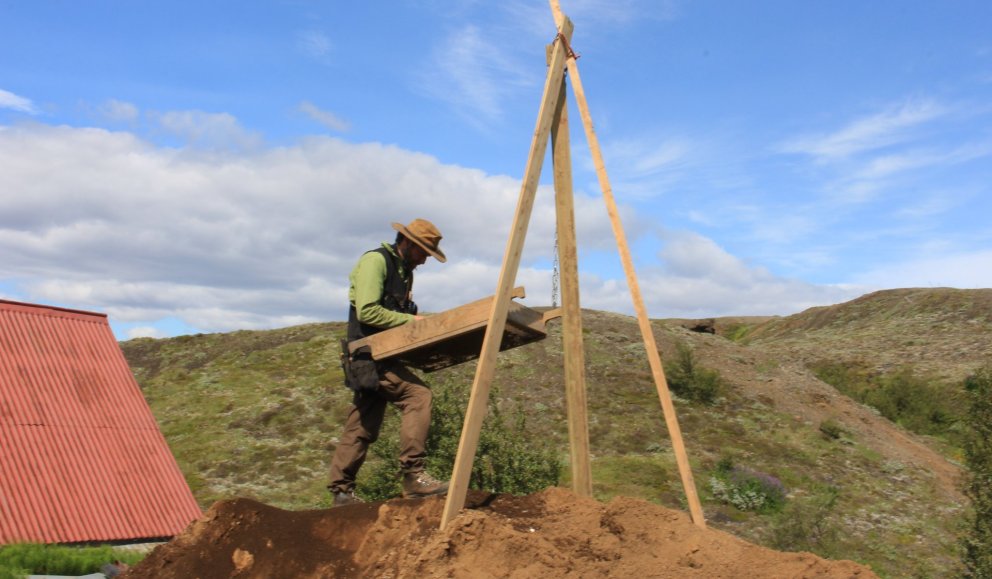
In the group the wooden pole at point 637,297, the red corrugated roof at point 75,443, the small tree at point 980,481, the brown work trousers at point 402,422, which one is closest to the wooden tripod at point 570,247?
the wooden pole at point 637,297

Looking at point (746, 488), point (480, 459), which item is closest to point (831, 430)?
point (746, 488)

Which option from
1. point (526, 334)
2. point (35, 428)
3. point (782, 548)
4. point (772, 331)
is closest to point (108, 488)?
point (35, 428)

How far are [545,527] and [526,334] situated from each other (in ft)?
5.43

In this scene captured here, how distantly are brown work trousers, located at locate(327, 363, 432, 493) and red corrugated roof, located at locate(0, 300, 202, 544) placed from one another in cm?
799

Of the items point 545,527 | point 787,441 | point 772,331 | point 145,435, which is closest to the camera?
point 545,527

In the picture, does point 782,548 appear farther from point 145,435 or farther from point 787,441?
point 145,435

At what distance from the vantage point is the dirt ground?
581 centimetres

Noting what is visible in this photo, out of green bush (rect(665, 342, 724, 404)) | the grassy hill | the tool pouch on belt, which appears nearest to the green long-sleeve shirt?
the tool pouch on belt

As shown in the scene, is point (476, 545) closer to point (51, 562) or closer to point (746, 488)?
point (51, 562)

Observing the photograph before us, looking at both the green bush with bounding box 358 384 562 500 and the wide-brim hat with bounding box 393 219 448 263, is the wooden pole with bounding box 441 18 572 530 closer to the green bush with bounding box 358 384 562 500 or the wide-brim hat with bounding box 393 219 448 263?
the wide-brim hat with bounding box 393 219 448 263

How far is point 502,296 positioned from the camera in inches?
256

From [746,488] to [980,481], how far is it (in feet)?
18.5

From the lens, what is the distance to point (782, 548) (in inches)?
664

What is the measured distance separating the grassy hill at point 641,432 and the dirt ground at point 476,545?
942 cm
